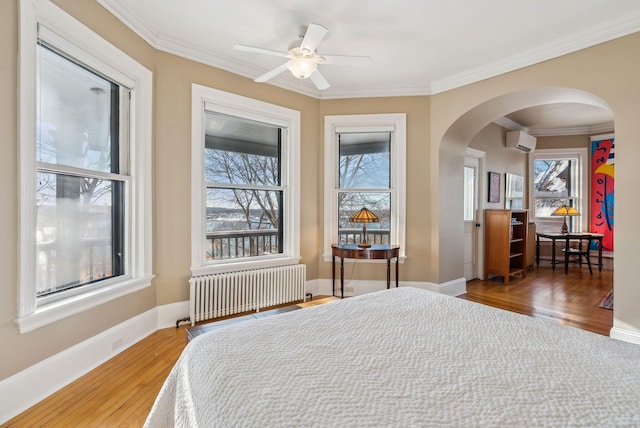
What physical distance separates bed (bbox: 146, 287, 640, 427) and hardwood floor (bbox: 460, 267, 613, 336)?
2.70 meters

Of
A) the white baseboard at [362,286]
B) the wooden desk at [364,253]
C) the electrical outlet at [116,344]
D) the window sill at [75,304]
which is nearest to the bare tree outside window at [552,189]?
the white baseboard at [362,286]

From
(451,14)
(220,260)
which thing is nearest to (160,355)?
(220,260)

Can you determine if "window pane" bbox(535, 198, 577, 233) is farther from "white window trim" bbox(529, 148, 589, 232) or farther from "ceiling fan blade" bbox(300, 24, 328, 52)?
"ceiling fan blade" bbox(300, 24, 328, 52)

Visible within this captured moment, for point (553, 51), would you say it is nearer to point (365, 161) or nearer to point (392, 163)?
point (392, 163)

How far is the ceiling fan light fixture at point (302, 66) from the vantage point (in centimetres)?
244

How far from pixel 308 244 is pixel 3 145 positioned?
281 cm

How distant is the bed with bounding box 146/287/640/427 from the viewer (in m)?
0.72

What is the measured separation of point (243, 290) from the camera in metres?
3.24

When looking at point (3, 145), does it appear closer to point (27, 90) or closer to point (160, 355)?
point (27, 90)

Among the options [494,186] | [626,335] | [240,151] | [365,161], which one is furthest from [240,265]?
[494,186]

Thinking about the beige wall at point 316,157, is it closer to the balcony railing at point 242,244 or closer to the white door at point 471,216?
the balcony railing at point 242,244

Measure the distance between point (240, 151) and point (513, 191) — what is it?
4.87 metres

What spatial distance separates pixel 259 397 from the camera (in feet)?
2.57

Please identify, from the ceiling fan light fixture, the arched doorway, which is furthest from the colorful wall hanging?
the ceiling fan light fixture
